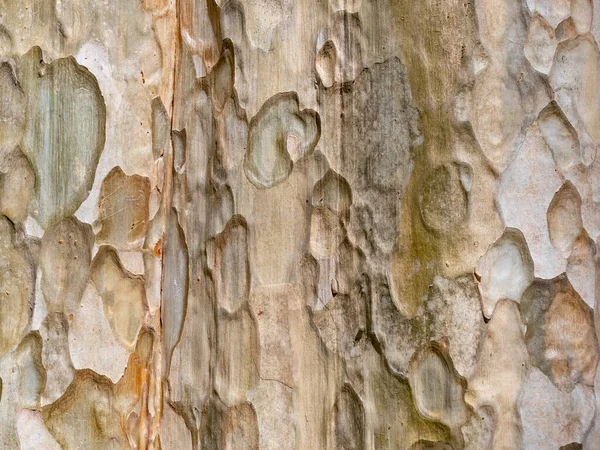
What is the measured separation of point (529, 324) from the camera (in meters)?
0.74

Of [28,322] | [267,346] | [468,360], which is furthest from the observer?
[28,322]

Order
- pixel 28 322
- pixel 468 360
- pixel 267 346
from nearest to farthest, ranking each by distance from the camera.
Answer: pixel 468 360 → pixel 267 346 → pixel 28 322

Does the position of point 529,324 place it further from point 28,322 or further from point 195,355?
point 28,322

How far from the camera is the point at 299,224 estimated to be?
2.75 ft

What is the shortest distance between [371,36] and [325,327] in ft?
1.04

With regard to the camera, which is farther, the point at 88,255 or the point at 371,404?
the point at 88,255

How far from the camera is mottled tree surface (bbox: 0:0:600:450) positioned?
0.75 m

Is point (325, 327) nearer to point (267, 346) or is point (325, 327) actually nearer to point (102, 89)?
point (267, 346)

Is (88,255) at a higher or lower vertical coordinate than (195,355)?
higher

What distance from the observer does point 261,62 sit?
0.88 metres

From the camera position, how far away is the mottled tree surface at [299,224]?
0.75m

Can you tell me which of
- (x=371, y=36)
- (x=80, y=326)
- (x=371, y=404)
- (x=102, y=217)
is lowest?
(x=371, y=404)

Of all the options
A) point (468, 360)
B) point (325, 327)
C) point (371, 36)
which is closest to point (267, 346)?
point (325, 327)

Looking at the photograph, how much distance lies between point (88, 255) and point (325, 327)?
39 cm
